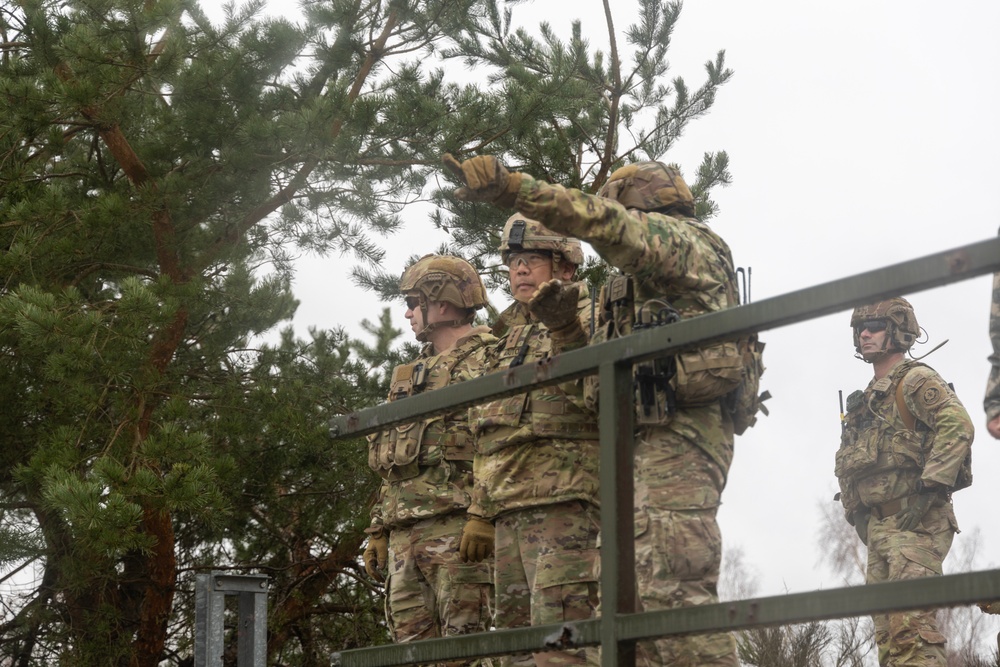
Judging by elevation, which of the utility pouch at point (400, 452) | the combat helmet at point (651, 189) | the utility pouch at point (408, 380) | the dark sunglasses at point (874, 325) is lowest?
the utility pouch at point (400, 452)

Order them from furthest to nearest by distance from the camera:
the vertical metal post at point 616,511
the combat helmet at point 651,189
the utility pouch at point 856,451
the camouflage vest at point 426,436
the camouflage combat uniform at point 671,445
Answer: the utility pouch at point 856,451
the camouflage vest at point 426,436
the combat helmet at point 651,189
the camouflage combat uniform at point 671,445
the vertical metal post at point 616,511

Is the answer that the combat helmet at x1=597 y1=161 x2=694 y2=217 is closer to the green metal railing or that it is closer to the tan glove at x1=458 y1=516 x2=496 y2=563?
the tan glove at x1=458 y1=516 x2=496 y2=563

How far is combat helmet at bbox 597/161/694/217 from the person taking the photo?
457 cm

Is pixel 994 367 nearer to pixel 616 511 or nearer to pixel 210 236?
pixel 616 511

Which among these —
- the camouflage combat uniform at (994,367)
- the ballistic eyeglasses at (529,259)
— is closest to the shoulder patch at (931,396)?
the ballistic eyeglasses at (529,259)

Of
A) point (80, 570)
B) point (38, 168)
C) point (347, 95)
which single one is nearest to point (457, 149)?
point (347, 95)

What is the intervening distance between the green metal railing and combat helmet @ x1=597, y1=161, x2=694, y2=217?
5.21 ft

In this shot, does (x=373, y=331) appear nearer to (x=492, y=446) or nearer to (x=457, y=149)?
(x=457, y=149)

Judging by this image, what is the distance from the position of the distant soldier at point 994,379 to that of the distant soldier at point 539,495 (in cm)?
123

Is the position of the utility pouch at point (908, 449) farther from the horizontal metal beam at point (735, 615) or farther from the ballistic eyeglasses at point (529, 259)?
the horizontal metal beam at point (735, 615)

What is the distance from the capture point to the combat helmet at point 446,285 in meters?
6.54

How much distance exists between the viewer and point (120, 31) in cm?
866

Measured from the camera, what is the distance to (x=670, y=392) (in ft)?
13.6

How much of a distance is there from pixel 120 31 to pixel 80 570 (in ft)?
11.5
